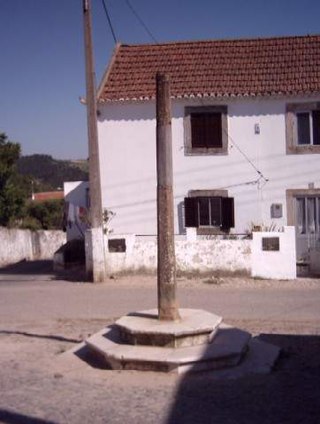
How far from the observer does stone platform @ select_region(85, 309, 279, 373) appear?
7809mm

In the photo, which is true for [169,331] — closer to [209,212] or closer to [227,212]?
[227,212]

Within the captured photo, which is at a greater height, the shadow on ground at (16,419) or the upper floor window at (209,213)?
the upper floor window at (209,213)

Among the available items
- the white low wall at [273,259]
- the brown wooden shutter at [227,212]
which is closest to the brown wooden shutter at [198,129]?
the brown wooden shutter at [227,212]

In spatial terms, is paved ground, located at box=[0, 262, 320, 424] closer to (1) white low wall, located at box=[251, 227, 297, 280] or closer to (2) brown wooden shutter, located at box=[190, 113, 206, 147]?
(1) white low wall, located at box=[251, 227, 297, 280]

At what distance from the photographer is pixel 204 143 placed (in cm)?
1998

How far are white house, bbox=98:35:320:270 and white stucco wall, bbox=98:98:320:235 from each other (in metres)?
0.03

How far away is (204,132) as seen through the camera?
19953mm

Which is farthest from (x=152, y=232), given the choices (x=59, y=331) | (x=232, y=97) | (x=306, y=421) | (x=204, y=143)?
(x=306, y=421)

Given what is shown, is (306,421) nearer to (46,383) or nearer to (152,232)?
(46,383)

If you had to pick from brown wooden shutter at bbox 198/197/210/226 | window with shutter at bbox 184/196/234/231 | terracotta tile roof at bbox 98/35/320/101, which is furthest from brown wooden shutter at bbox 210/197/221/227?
terracotta tile roof at bbox 98/35/320/101

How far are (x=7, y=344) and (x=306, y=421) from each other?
17.4 feet

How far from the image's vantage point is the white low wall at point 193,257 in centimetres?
1642

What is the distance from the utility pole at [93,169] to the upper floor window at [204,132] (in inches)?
161

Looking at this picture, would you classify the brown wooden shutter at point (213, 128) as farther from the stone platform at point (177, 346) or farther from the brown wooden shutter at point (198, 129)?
the stone platform at point (177, 346)
